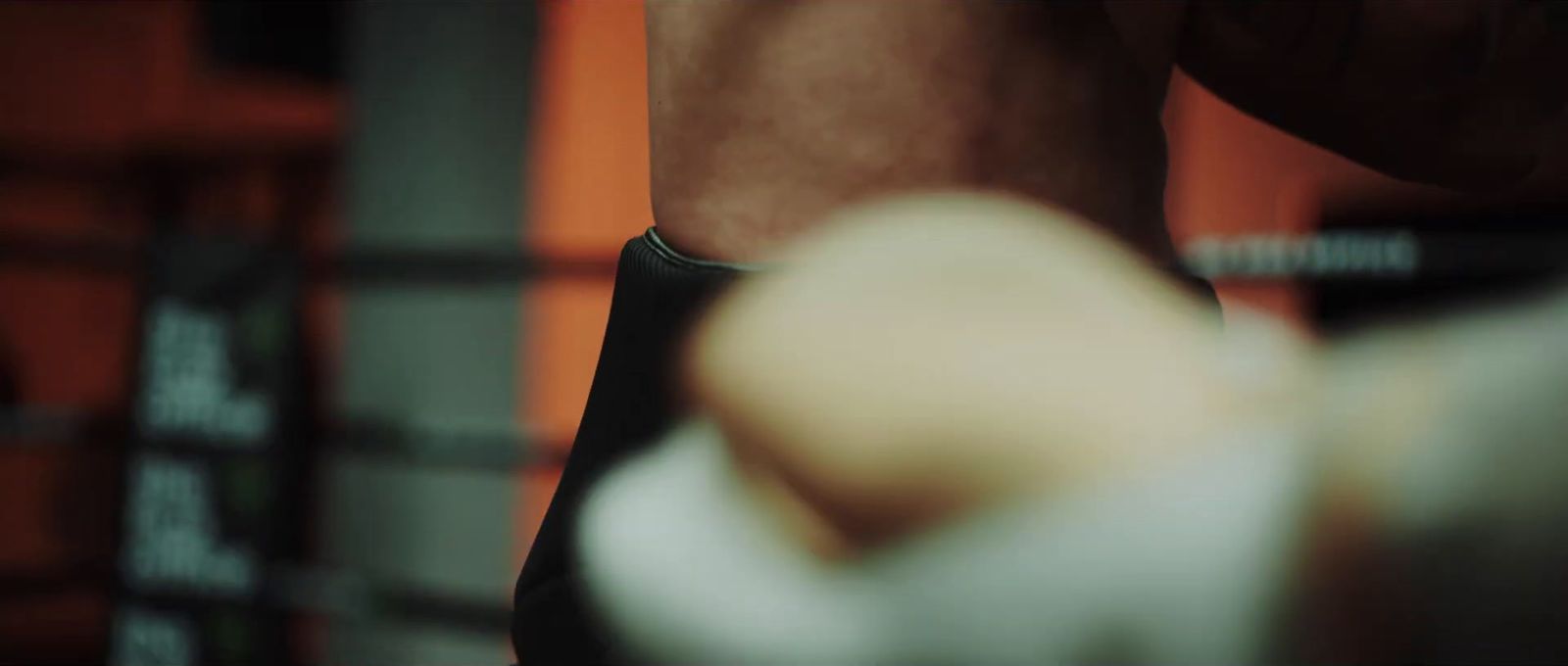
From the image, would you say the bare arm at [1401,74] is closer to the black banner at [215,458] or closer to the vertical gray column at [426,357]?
the vertical gray column at [426,357]

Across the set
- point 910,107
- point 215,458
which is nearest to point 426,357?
point 215,458

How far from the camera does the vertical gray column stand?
0.81 metres

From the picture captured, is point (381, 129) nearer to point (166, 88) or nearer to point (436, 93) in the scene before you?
point (436, 93)

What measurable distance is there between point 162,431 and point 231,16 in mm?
389

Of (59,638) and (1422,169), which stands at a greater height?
(1422,169)

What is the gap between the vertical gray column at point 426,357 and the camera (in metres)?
0.81

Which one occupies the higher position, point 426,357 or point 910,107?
point 910,107

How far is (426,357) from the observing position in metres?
1.16

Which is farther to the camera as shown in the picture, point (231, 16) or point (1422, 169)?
point (231, 16)

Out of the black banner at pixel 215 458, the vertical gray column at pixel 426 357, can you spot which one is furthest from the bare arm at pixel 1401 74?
the black banner at pixel 215 458

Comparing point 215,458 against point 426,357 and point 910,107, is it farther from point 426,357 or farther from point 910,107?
point 910,107

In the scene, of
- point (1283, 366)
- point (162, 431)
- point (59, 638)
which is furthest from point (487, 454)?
point (59, 638)

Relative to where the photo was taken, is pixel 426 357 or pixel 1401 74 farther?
pixel 426 357

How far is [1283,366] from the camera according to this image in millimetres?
273
